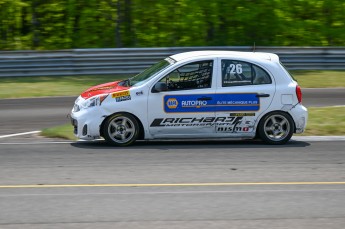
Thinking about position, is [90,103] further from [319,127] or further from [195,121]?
[319,127]

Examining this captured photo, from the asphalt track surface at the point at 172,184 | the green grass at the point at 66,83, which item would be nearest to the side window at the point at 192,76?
the asphalt track surface at the point at 172,184

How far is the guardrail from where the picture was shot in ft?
77.5

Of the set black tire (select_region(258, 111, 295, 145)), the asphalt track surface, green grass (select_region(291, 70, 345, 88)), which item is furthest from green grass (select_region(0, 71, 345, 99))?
black tire (select_region(258, 111, 295, 145))

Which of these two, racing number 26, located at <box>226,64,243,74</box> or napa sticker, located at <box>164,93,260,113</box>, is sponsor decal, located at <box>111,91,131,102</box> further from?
racing number 26, located at <box>226,64,243,74</box>

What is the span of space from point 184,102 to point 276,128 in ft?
5.46

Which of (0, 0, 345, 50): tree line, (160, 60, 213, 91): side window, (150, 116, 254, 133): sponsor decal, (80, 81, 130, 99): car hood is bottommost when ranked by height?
(150, 116, 254, 133): sponsor decal

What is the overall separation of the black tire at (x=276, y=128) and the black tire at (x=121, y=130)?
2.13 metres

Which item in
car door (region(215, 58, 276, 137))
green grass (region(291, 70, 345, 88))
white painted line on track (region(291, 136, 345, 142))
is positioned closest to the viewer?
car door (region(215, 58, 276, 137))

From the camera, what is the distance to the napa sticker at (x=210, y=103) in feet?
40.3

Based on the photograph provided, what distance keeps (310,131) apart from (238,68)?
230 centimetres

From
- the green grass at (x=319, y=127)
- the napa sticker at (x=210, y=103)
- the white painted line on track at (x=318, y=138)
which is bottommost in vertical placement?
the white painted line on track at (x=318, y=138)

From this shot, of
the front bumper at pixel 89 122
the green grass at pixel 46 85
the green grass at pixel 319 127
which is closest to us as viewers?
the front bumper at pixel 89 122

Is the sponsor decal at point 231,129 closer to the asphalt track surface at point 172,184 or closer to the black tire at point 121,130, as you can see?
the asphalt track surface at point 172,184

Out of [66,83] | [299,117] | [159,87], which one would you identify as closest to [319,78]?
[66,83]
